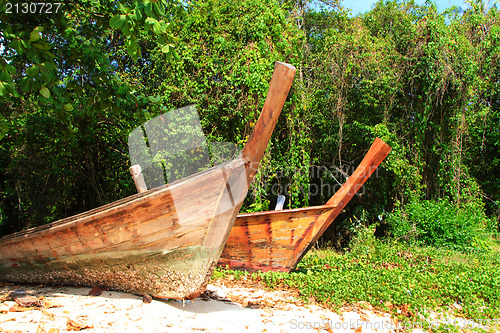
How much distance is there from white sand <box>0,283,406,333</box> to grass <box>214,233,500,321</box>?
283 mm

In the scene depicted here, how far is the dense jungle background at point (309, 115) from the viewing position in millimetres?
7098

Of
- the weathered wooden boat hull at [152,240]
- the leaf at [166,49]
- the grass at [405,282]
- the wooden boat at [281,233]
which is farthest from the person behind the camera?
the wooden boat at [281,233]

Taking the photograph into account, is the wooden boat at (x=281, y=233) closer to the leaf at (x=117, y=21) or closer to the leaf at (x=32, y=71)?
the leaf at (x=117, y=21)

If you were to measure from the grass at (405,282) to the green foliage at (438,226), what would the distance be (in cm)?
95

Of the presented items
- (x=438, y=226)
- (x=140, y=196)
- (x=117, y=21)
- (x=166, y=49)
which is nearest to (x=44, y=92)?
(x=117, y=21)

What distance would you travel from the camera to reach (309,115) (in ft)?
27.2

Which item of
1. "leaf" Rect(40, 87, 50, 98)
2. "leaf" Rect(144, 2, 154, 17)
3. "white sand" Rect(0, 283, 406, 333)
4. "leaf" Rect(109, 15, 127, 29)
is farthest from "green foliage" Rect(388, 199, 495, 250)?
"leaf" Rect(40, 87, 50, 98)

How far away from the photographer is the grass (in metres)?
3.90

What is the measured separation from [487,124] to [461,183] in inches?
95.1

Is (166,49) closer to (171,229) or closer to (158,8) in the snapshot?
(158,8)

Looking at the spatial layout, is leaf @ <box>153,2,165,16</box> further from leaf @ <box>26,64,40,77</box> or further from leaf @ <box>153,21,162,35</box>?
leaf @ <box>26,64,40,77</box>

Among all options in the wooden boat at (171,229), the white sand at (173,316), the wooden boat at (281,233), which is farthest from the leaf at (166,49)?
the white sand at (173,316)

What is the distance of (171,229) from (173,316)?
82 cm

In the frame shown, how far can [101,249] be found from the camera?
361 centimetres
